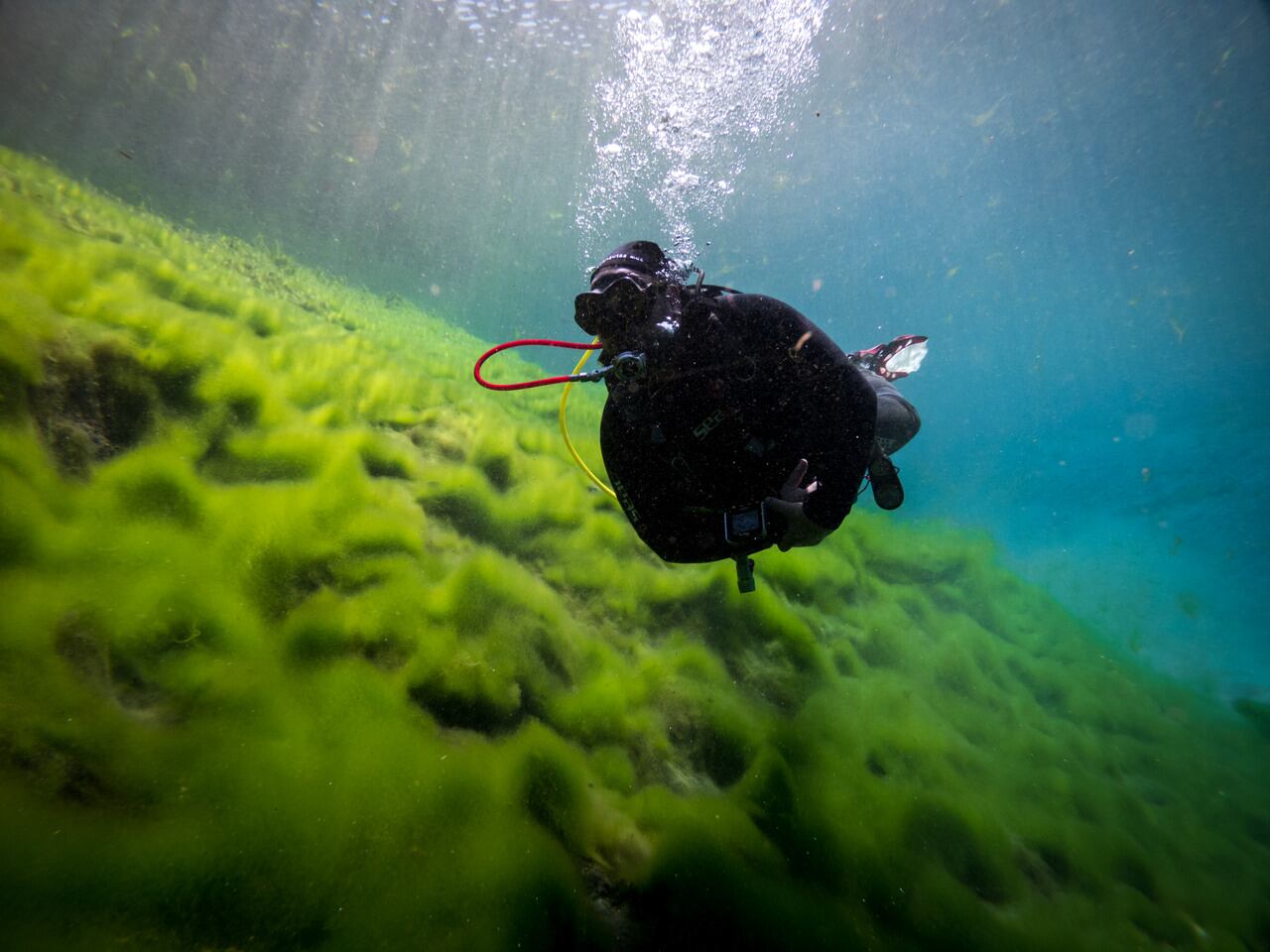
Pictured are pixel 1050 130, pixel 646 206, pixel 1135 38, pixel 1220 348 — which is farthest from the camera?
pixel 646 206

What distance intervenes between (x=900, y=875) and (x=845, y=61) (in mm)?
24932

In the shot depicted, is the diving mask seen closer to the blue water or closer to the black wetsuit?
the black wetsuit

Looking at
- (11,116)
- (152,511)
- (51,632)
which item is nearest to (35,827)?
(51,632)

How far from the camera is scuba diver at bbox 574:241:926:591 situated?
2594mm

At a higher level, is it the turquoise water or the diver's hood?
the diver's hood

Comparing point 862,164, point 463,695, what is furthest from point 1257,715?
point 862,164

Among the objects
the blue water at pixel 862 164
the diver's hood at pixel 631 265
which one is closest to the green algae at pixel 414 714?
the diver's hood at pixel 631 265

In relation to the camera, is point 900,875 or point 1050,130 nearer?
point 900,875

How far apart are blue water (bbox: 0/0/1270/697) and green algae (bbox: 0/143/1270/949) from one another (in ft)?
45.3

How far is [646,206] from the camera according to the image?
106 ft

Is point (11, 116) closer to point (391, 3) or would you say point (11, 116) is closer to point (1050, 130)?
point (391, 3)

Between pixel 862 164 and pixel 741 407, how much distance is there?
100 feet

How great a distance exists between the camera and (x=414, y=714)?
7.13 feet

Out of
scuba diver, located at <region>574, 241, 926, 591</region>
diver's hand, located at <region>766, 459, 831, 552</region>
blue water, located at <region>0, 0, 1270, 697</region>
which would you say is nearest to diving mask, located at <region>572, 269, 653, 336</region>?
scuba diver, located at <region>574, 241, 926, 591</region>
